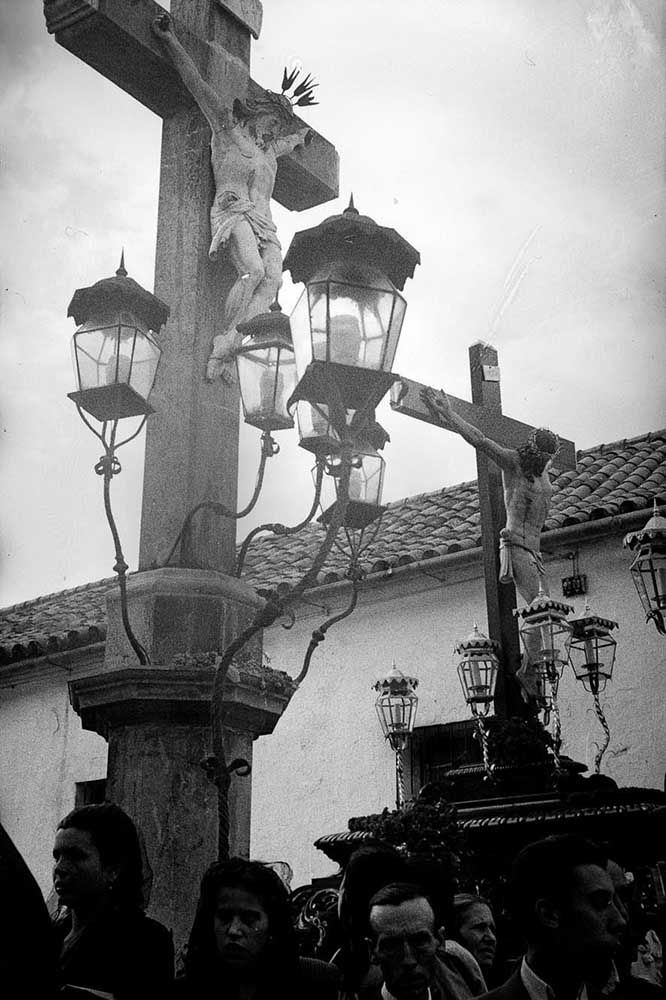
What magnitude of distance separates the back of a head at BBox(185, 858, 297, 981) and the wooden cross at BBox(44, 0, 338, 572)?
1.47 metres

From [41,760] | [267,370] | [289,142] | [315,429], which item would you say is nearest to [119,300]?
[267,370]

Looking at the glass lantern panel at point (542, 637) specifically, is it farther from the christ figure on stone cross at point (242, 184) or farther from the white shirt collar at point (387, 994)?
the white shirt collar at point (387, 994)

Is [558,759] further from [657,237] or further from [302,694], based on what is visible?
[302,694]

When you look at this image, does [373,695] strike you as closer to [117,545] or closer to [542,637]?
[542,637]

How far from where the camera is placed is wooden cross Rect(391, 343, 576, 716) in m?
6.27

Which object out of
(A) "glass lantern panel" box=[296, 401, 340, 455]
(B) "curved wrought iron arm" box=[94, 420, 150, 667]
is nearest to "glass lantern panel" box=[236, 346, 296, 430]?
(A) "glass lantern panel" box=[296, 401, 340, 455]

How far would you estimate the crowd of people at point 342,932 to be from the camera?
246 centimetres

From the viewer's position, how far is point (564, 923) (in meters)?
2.45

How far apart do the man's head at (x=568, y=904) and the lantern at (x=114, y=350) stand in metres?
2.26

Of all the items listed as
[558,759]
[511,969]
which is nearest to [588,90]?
[558,759]

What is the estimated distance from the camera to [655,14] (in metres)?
5.86

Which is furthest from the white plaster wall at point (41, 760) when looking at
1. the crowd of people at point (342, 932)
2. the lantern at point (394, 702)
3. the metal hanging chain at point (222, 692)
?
the crowd of people at point (342, 932)

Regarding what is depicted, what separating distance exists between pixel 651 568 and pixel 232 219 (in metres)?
3.09

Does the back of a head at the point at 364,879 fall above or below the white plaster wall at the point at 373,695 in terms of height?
below
